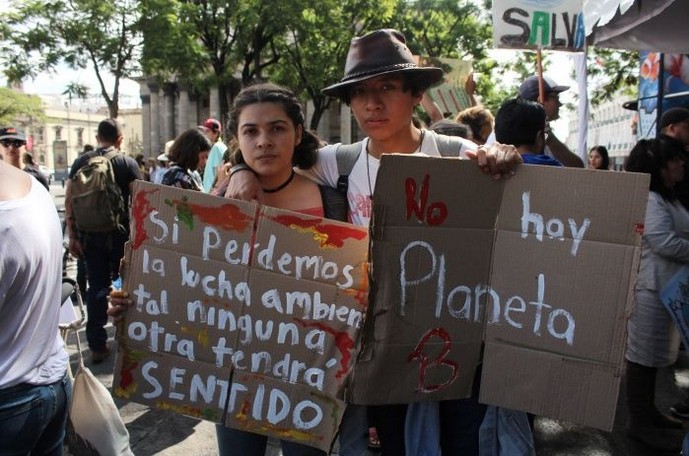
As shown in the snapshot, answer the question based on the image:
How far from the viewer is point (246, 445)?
1.96m

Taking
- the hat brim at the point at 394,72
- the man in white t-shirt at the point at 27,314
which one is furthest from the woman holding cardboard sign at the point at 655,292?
the man in white t-shirt at the point at 27,314

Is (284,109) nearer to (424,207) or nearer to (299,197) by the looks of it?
(299,197)

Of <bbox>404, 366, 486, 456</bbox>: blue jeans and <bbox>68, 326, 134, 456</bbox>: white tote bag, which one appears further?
<bbox>68, 326, 134, 456</bbox>: white tote bag

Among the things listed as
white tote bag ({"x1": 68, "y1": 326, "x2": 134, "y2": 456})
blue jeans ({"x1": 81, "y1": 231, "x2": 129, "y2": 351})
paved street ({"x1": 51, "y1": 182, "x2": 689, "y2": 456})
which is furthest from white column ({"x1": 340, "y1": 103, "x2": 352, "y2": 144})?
white tote bag ({"x1": 68, "y1": 326, "x2": 134, "y2": 456})

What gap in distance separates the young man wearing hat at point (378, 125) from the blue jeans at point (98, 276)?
319cm

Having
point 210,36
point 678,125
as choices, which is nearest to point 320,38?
point 210,36

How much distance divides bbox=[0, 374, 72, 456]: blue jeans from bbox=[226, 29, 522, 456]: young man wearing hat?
2.89 ft

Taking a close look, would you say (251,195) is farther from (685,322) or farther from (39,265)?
(685,322)

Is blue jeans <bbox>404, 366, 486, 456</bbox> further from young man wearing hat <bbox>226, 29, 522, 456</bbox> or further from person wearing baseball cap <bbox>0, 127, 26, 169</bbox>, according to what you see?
person wearing baseball cap <bbox>0, 127, 26, 169</bbox>

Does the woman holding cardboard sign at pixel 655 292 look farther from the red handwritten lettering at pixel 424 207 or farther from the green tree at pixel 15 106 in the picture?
the green tree at pixel 15 106

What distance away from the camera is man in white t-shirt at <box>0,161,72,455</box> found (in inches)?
66.7

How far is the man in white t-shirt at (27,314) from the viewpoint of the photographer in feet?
5.56

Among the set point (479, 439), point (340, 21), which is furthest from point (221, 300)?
point (340, 21)

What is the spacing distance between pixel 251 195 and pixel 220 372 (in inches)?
22.7
